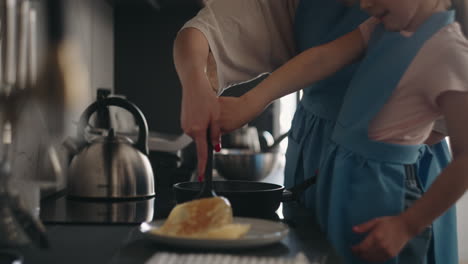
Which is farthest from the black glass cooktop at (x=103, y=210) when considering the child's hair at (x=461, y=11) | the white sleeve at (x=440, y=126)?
the child's hair at (x=461, y=11)

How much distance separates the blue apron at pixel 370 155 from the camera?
98cm

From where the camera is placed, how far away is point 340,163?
1017 millimetres

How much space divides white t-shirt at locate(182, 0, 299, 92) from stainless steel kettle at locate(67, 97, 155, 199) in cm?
27

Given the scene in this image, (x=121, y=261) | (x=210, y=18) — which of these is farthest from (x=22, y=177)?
(x=121, y=261)

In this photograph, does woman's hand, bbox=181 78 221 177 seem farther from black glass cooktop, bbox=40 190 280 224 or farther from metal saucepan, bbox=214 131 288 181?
metal saucepan, bbox=214 131 288 181

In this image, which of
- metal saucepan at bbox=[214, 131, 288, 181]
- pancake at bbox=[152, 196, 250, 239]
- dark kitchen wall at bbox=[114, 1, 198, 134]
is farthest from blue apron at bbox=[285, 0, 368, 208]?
dark kitchen wall at bbox=[114, 1, 198, 134]

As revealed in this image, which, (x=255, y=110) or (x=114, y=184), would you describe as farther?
(x=114, y=184)

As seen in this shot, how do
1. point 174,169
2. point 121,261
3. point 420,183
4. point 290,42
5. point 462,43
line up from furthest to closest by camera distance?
point 174,169 < point 290,42 < point 420,183 < point 462,43 < point 121,261

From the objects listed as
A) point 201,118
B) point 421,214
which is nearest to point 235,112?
point 201,118

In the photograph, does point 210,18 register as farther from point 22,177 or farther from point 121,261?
point 121,261

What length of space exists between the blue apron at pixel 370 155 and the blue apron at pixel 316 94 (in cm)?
13

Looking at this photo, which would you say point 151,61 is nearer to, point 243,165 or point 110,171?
point 243,165

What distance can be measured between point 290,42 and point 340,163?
413 mm

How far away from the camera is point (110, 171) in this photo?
1270 mm
